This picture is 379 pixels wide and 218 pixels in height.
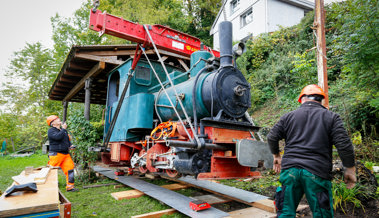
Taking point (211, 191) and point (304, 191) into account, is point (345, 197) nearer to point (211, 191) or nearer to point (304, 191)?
point (304, 191)

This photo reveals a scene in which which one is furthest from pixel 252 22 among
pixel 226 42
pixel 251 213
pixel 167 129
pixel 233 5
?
pixel 251 213

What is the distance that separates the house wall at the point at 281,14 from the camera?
1559 centimetres

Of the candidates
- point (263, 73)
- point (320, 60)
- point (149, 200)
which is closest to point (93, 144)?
point (149, 200)

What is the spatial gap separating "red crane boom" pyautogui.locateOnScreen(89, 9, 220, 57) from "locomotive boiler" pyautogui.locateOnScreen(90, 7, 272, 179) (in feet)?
0.07

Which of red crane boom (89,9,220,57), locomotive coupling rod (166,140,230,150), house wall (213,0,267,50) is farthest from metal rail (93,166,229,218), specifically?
house wall (213,0,267,50)

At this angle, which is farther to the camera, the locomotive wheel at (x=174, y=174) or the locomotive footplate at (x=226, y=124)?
the locomotive wheel at (x=174, y=174)

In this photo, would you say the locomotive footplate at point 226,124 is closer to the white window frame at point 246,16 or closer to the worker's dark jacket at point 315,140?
the worker's dark jacket at point 315,140

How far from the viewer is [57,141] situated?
493 cm

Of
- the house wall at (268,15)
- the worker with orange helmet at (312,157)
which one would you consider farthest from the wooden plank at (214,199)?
the house wall at (268,15)

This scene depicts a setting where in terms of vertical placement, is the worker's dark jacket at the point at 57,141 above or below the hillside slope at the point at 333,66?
below

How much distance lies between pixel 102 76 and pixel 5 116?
1750cm

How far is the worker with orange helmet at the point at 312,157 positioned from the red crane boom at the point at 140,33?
2.91 m

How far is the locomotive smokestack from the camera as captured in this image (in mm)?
3643

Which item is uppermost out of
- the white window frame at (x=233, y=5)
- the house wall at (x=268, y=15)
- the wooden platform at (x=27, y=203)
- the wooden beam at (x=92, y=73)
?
the white window frame at (x=233, y=5)
